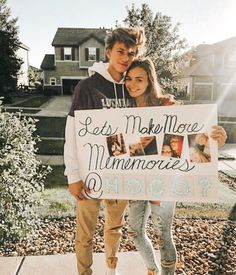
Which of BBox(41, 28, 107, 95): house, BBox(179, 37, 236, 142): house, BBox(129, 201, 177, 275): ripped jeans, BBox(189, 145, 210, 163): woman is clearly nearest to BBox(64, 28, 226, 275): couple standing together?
BBox(129, 201, 177, 275): ripped jeans

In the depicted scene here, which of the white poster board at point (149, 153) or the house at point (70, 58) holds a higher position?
the house at point (70, 58)

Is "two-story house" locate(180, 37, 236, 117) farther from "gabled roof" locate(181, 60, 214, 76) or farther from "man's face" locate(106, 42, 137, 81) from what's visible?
"man's face" locate(106, 42, 137, 81)

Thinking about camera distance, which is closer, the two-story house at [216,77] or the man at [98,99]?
the man at [98,99]

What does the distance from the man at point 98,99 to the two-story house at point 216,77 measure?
30.4 metres

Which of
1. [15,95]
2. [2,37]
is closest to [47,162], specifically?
[2,37]

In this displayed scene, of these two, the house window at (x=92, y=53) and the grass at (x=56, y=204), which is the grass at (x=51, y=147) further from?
the house window at (x=92, y=53)

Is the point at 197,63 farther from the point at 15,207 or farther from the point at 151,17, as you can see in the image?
the point at 15,207

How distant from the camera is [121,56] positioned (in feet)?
7.59

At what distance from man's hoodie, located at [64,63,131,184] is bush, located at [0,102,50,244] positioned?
117 centimetres

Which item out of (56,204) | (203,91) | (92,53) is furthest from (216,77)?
(56,204)

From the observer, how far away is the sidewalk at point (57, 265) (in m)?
3.03

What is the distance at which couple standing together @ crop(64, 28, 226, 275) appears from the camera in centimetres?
229

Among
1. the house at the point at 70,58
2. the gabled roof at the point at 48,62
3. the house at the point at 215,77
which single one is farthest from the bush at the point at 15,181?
the gabled roof at the point at 48,62

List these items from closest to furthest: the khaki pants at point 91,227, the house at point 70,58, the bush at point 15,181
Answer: the khaki pants at point 91,227, the bush at point 15,181, the house at point 70,58
